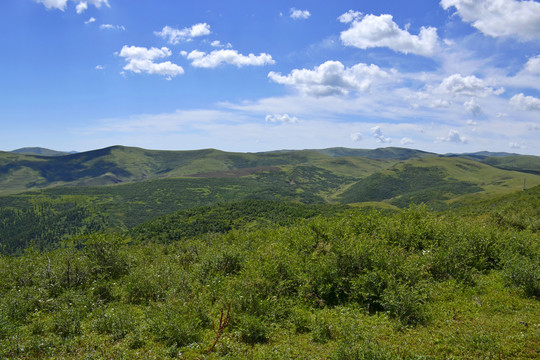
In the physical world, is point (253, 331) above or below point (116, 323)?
above

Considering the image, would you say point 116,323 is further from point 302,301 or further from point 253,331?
point 302,301

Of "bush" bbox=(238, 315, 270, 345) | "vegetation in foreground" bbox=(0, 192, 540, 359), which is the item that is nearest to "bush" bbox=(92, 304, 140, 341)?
"vegetation in foreground" bbox=(0, 192, 540, 359)

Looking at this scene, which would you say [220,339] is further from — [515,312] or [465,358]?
[515,312]

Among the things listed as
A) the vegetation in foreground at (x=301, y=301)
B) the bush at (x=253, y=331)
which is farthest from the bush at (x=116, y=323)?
the bush at (x=253, y=331)

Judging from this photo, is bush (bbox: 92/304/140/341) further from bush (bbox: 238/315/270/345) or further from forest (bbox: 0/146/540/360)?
bush (bbox: 238/315/270/345)

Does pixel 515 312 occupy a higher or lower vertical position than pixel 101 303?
higher

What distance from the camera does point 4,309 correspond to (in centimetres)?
1575

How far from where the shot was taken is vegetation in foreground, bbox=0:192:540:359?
1234 centimetres

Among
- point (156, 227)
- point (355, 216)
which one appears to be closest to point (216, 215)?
point (156, 227)

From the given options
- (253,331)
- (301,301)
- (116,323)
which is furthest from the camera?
(301,301)

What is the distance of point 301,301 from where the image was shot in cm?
1745

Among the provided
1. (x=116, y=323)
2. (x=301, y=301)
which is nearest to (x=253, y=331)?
(x=301, y=301)

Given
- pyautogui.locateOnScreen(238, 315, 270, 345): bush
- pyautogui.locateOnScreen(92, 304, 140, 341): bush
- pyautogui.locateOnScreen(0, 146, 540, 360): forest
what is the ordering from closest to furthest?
pyautogui.locateOnScreen(0, 146, 540, 360): forest → pyautogui.locateOnScreen(238, 315, 270, 345): bush → pyautogui.locateOnScreen(92, 304, 140, 341): bush

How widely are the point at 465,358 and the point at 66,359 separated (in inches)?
667
